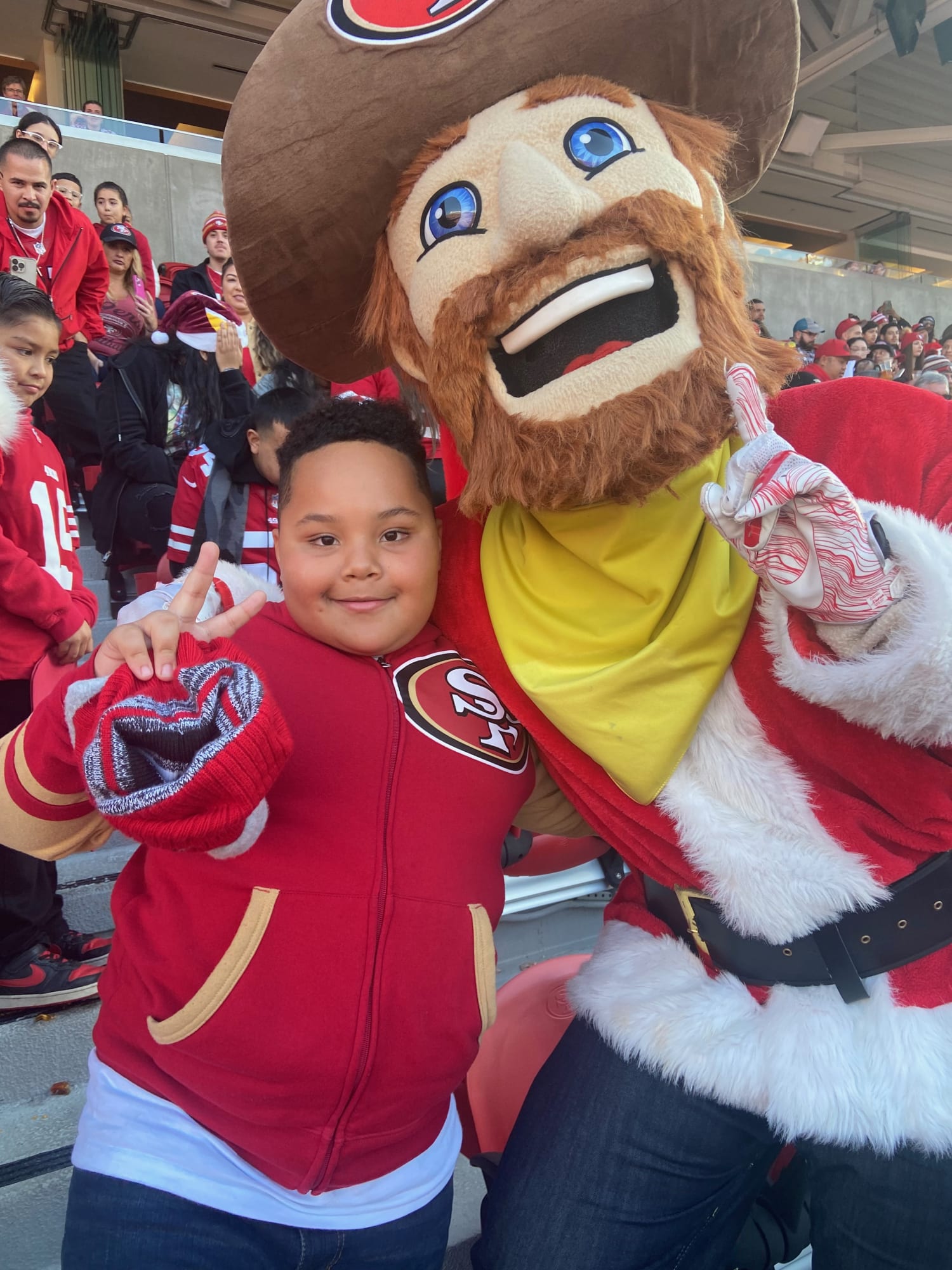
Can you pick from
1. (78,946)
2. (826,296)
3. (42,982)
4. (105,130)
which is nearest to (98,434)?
(78,946)

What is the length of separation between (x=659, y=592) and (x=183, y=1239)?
38.0 inches

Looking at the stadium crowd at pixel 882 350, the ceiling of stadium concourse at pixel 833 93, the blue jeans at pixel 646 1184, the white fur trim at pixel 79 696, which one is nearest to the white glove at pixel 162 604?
the white fur trim at pixel 79 696

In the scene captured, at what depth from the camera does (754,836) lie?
1.15 meters

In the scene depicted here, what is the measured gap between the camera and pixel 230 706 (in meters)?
1.01

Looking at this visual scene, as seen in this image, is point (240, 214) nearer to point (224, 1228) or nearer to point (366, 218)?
point (366, 218)

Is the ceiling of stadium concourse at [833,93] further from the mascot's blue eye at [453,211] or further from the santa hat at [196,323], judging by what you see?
the mascot's blue eye at [453,211]

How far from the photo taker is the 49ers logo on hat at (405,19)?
3.93 ft

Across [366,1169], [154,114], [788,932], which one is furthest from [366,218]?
[154,114]

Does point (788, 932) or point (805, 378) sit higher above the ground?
point (805, 378)

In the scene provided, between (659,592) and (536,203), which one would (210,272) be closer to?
(536,203)

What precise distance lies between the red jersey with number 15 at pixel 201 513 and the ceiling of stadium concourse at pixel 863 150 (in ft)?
47.4

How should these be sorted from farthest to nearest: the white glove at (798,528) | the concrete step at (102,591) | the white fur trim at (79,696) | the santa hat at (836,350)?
the santa hat at (836,350) < the concrete step at (102,591) < the white fur trim at (79,696) < the white glove at (798,528)

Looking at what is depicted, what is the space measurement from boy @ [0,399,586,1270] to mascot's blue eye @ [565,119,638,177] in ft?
1.57

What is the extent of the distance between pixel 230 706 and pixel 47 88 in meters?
14.2
